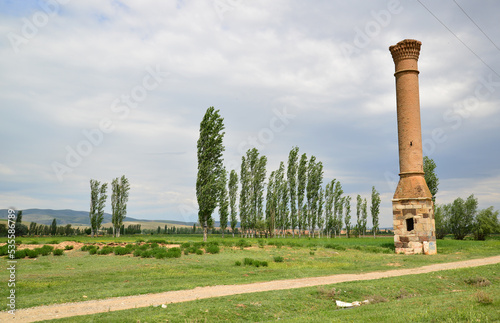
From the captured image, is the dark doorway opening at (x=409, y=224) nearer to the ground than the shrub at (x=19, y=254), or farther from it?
farther from it

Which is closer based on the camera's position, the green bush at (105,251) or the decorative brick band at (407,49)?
the green bush at (105,251)

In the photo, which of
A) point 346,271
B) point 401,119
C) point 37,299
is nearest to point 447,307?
point 346,271

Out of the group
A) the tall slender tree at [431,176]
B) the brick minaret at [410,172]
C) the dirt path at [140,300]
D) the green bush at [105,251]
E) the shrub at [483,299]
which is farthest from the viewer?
the tall slender tree at [431,176]

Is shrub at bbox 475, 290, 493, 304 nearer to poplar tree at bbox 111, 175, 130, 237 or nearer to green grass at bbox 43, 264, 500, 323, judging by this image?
green grass at bbox 43, 264, 500, 323

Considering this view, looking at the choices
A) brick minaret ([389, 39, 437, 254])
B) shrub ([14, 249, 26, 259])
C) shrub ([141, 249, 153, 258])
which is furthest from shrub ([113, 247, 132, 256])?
brick minaret ([389, 39, 437, 254])

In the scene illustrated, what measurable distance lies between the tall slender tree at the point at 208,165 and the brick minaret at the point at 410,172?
19.6 meters

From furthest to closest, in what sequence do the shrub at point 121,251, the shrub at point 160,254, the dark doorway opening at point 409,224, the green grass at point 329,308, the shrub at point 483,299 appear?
the dark doorway opening at point 409,224 < the shrub at point 121,251 < the shrub at point 160,254 < the shrub at point 483,299 < the green grass at point 329,308

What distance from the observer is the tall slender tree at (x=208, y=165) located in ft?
124

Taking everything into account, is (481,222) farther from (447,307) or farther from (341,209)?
(447,307)

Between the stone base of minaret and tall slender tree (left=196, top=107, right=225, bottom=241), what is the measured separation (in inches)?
774

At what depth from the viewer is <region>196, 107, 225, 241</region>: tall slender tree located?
37844 mm

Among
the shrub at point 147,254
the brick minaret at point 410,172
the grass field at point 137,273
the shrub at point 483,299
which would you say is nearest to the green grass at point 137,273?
the grass field at point 137,273

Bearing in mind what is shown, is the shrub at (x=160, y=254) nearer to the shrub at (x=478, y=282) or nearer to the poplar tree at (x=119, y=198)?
the shrub at (x=478, y=282)

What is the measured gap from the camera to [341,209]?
228 feet
